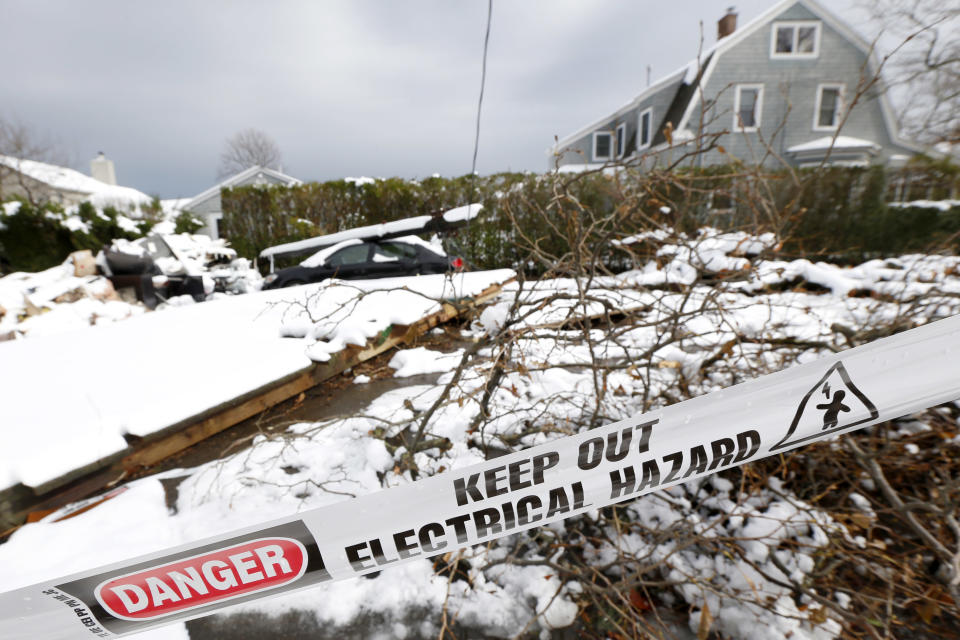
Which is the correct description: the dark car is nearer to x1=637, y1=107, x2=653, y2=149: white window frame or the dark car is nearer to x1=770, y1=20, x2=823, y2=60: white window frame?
x1=637, y1=107, x2=653, y2=149: white window frame

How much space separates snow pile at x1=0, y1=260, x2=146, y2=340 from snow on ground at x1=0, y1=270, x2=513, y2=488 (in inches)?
102

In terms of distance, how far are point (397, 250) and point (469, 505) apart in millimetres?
6892

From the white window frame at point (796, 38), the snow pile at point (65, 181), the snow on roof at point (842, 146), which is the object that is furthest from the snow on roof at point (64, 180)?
the snow on roof at point (842, 146)

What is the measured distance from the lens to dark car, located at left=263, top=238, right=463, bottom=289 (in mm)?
7441

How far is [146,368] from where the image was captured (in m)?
3.49

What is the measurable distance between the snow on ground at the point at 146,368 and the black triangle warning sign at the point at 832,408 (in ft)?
5.65

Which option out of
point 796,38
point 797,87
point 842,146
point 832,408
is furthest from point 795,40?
point 832,408

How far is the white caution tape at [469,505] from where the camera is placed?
1.09 metres

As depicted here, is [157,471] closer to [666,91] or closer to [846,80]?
[666,91]

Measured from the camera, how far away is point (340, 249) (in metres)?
7.61

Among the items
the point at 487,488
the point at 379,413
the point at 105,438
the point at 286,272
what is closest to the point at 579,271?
the point at 487,488

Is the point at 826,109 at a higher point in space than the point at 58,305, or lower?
higher

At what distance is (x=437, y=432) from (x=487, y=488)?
2179 mm

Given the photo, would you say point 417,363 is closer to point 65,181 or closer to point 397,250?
point 397,250
